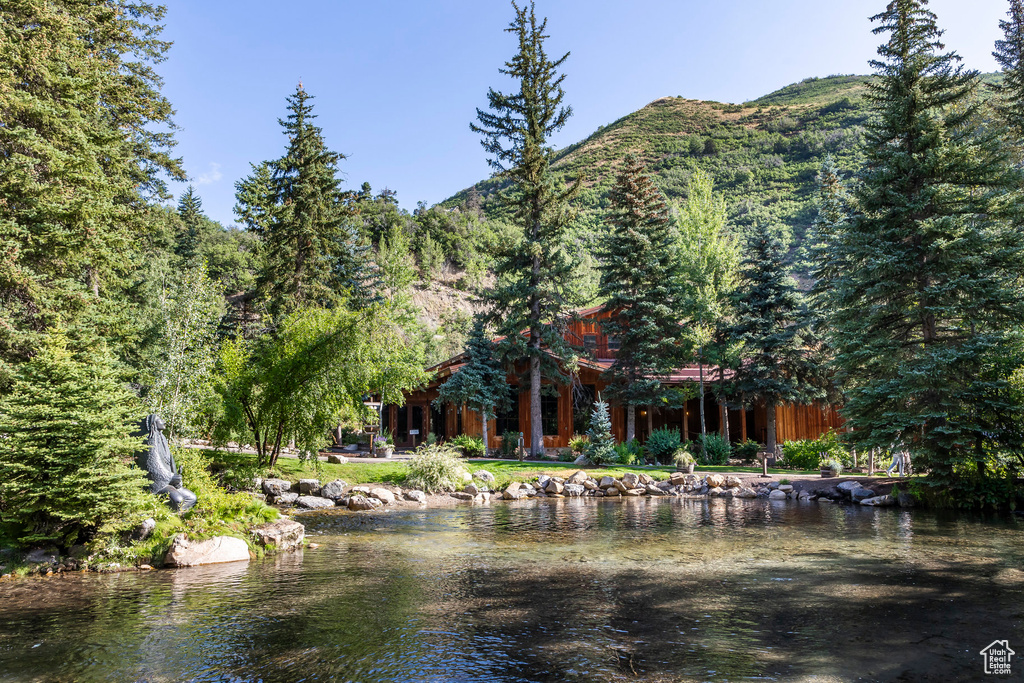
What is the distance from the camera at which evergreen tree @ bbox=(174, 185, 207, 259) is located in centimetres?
4919

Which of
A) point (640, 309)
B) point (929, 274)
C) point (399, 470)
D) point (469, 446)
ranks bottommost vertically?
point (399, 470)

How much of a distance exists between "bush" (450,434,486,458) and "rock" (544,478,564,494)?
742 centimetres

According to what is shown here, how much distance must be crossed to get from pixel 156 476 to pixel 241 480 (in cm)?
721

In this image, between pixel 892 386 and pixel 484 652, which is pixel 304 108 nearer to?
pixel 892 386

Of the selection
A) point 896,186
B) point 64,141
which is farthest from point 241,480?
point 896,186

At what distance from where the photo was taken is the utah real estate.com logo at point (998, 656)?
210 inches

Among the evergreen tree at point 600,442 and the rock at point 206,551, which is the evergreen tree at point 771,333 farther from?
the rock at point 206,551

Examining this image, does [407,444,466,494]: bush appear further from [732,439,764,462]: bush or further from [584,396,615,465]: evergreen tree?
[732,439,764,462]: bush

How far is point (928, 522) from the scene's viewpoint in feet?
45.5

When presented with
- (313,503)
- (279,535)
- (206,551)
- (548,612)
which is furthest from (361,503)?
(548,612)

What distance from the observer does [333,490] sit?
1823cm

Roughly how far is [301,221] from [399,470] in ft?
44.3

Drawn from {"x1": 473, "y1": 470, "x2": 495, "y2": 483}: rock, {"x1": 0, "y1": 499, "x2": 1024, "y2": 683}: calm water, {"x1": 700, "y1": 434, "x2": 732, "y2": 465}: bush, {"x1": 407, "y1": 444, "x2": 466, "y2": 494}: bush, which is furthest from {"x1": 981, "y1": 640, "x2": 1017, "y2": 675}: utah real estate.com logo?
{"x1": 700, "y1": 434, "x2": 732, "y2": 465}: bush

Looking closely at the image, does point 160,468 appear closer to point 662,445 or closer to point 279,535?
point 279,535
